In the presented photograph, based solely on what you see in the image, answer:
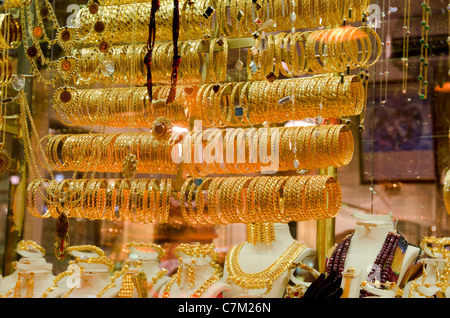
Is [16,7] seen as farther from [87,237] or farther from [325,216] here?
[325,216]

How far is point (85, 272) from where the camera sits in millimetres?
2648

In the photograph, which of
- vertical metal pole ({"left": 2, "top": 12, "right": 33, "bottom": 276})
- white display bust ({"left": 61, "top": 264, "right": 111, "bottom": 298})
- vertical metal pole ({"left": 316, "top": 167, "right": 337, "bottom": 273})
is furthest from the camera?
vertical metal pole ({"left": 2, "top": 12, "right": 33, "bottom": 276})

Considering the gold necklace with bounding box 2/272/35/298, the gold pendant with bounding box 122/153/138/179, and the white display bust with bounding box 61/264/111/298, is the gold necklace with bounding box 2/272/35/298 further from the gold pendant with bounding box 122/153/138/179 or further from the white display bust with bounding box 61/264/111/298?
the gold pendant with bounding box 122/153/138/179

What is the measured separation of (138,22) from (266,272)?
1.14 metres

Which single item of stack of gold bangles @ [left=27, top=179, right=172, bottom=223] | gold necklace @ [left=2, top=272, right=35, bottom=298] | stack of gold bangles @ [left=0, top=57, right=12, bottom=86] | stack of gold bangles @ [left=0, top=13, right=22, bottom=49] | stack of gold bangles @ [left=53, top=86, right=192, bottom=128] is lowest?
gold necklace @ [left=2, top=272, right=35, bottom=298]

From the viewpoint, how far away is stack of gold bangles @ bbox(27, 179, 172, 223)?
2.64 metres

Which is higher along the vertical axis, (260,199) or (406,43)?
(406,43)

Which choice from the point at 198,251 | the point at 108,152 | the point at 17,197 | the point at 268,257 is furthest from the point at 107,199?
the point at 268,257

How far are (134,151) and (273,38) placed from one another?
2.30 feet

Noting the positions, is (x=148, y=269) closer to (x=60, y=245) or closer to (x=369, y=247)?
(x=60, y=245)

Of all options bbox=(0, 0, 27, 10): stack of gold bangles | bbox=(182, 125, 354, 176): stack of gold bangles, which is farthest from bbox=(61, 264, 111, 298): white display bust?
bbox=(0, 0, 27, 10): stack of gold bangles

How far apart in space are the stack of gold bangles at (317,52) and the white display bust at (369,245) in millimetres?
578

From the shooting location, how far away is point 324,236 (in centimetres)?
284

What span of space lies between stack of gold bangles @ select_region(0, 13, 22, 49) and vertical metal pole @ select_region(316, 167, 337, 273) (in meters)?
1.39
